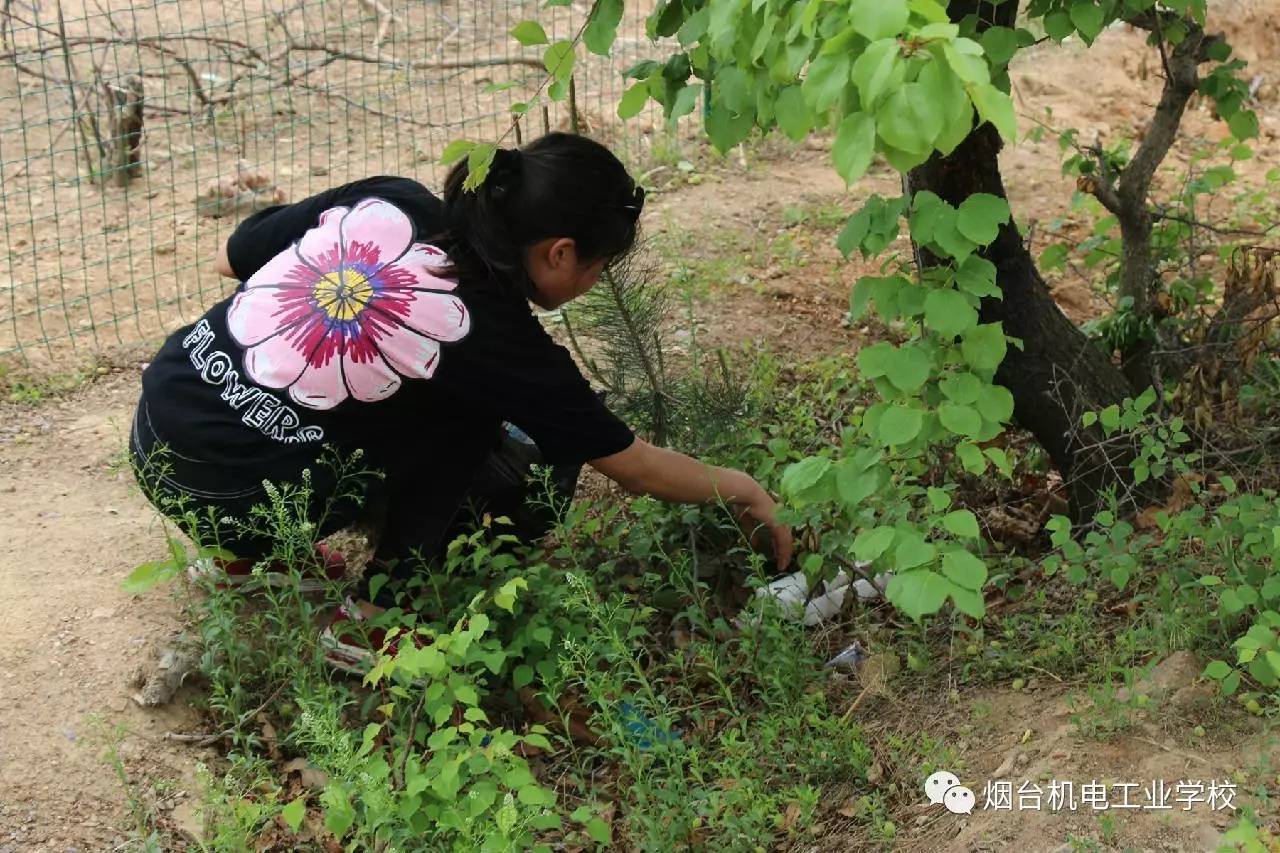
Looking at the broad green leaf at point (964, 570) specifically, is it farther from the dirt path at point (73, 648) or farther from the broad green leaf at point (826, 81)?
the dirt path at point (73, 648)

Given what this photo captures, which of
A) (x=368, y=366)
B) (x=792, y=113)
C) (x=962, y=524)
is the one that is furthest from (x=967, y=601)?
(x=368, y=366)

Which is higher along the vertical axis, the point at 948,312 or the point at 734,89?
the point at 734,89

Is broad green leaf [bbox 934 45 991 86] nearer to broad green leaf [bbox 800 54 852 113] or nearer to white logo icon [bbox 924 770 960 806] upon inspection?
broad green leaf [bbox 800 54 852 113]

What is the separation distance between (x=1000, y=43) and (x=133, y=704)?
7.81ft

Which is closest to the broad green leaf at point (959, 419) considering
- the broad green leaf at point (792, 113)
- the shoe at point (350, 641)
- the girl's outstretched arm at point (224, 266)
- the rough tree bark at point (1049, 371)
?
the broad green leaf at point (792, 113)

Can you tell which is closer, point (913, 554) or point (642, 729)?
point (913, 554)

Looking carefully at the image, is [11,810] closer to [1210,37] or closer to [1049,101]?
[1210,37]

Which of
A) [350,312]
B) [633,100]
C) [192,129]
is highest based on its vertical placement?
[633,100]

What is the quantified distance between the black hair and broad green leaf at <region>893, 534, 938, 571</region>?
105 cm

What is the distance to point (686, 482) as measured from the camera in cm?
305

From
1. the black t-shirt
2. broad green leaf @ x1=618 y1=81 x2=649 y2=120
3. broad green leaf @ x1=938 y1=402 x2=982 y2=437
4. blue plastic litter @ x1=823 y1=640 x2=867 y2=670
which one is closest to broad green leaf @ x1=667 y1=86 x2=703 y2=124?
broad green leaf @ x1=618 y1=81 x2=649 y2=120

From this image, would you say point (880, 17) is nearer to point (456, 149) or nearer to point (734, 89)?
point (734, 89)

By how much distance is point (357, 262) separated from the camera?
9.68ft

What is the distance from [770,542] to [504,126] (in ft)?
13.5
